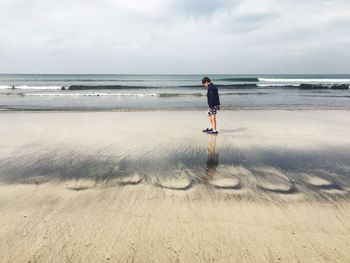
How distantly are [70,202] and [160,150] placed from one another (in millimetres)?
3106

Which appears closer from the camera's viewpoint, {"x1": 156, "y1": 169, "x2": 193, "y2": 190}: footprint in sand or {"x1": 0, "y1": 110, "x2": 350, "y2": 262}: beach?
{"x1": 0, "y1": 110, "x2": 350, "y2": 262}: beach

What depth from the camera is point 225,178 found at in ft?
16.6

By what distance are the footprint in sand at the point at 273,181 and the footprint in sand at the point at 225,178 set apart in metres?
0.35

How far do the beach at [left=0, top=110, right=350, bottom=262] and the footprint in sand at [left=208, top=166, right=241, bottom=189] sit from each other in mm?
17

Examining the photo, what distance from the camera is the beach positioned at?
3010 mm

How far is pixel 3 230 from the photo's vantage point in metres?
3.33

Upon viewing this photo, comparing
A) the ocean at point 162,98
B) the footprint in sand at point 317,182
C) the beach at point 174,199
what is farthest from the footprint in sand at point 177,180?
the ocean at point 162,98

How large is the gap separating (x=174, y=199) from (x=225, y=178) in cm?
128

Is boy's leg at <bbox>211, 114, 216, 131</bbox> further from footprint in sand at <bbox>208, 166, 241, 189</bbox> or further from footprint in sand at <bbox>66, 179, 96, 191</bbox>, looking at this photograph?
footprint in sand at <bbox>66, 179, 96, 191</bbox>

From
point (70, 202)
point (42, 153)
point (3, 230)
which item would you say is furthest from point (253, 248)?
point (42, 153)

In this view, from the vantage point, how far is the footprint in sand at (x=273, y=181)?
4543mm

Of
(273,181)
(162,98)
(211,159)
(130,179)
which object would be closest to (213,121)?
(211,159)

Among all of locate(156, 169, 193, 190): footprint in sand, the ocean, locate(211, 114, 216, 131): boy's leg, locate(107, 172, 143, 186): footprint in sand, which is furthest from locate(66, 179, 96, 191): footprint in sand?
the ocean

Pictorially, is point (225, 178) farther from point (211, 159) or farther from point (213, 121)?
point (213, 121)
